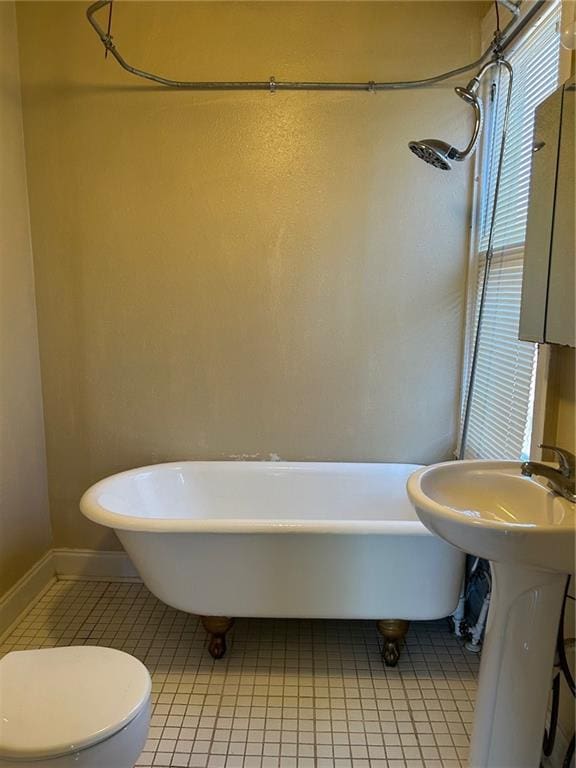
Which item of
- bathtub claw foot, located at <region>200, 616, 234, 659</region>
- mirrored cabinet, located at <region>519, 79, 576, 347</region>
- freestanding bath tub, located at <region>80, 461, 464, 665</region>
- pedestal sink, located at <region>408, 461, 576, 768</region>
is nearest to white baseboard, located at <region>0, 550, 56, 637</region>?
freestanding bath tub, located at <region>80, 461, 464, 665</region>

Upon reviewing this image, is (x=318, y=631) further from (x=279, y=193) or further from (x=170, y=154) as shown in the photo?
(x=170, y=154)

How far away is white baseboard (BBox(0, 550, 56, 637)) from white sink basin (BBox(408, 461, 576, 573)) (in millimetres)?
1831

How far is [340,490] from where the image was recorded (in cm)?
244

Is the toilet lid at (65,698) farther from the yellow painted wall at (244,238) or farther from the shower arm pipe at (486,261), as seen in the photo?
the shower arm pipe at (486,261)

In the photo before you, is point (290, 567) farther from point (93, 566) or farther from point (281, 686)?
point (93, 566)

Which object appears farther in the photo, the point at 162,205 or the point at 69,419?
the point at 69,419

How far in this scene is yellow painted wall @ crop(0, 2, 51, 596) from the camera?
2.22 m

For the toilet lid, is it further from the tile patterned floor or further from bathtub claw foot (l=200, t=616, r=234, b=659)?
bathtub claw foot (l=200, t=616, r=234, b=659)

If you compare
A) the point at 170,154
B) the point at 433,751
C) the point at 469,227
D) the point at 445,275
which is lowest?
the point at 433,751

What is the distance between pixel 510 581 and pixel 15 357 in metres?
2.11

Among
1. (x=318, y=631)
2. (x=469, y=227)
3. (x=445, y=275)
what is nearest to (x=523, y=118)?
(x=469, y=227)

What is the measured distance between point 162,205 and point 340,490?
1526mm

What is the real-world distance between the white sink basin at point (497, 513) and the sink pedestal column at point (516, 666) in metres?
0.14

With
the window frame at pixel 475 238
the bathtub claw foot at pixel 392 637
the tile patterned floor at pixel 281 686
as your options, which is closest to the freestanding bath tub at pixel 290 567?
the bathtub claw foot at pixel 392 637
